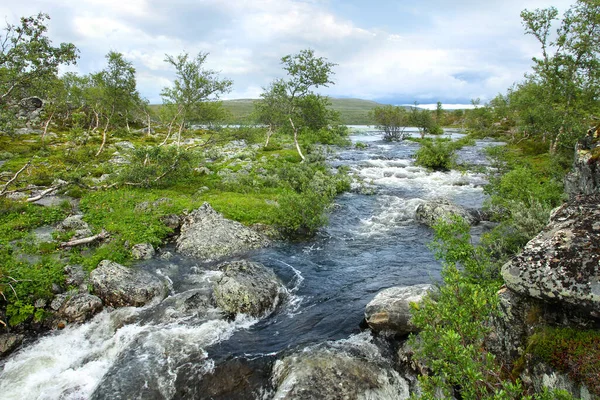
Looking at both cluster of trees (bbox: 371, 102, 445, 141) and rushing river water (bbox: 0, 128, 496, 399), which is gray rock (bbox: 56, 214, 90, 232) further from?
cluster of trees (bbox: 371, 102, 445, 141)

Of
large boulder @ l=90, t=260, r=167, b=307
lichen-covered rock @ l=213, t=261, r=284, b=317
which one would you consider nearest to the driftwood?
large boulder @ l=90, t=260, r=167, b=307

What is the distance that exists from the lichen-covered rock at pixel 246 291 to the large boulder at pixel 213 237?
4301 mm

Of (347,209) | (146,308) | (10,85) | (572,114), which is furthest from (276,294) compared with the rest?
(572,114)

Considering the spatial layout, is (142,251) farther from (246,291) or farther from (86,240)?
(246,291)

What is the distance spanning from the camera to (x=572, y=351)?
248 inches

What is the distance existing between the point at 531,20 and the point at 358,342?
44947 millimetres

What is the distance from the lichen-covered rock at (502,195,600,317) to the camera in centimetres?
659

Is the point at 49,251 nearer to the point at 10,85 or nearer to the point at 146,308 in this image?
the point at 146,308

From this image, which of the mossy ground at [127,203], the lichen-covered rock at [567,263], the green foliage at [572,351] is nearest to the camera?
the green foliage at [572,351]

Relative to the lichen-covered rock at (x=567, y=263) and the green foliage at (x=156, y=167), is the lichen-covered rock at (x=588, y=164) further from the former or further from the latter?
the green foliage at (x=156, y=167)

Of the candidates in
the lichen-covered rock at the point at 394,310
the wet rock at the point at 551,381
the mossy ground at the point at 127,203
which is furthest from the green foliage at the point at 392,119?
the wet rock at the point at 551,381

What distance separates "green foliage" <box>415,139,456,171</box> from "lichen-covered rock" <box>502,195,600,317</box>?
3946 cm

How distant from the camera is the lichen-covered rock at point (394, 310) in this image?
1173cm

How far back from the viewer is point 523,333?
7.51m
